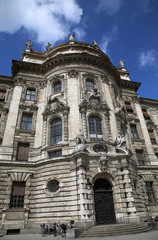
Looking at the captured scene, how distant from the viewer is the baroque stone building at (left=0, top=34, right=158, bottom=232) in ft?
52.3

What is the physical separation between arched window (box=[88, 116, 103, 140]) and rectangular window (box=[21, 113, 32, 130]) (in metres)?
8.03

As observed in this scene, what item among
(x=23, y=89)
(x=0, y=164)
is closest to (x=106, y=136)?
(x=0, y=164)

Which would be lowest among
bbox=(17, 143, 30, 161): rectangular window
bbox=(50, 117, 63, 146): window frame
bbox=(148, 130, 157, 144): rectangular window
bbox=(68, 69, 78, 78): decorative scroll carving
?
bbox=(17, 143, 30, 161): rectangular window

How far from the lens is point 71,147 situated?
18.2 metres

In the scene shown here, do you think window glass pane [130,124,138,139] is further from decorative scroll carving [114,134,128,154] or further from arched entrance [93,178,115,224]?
arched entrance [93,178,115,224]

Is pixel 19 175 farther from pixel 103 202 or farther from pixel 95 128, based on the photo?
pixel 95 128

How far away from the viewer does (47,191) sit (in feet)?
54.9

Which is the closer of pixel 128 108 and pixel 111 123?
pixel 111 123

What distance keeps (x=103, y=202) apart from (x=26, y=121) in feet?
44.5

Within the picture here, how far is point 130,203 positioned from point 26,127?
582 inches

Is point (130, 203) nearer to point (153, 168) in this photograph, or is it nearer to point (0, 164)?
point (153, 168)

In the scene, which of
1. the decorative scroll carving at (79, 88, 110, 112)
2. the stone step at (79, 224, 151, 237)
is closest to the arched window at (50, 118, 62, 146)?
the decorative scroll carving at (79, 88, 110, 112)

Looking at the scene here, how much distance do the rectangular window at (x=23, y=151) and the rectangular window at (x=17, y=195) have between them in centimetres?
283

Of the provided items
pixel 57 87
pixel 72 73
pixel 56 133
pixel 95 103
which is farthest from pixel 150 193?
pixel 72 73
